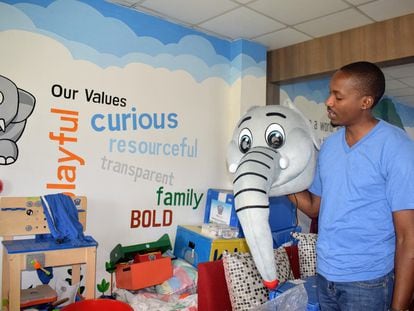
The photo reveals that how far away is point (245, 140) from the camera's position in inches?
51.5

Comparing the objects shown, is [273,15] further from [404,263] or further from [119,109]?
[404,263]

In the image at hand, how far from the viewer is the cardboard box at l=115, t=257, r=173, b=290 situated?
2.25 metres

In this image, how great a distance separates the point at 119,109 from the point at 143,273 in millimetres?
1067

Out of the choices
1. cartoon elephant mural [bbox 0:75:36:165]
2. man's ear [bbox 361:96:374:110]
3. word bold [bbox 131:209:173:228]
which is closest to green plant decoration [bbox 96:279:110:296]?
word bold [bbox 131:209:173:228]

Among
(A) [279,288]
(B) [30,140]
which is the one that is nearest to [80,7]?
(B) [30,140]

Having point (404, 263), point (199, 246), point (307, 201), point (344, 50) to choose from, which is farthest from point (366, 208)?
point (344, 50)

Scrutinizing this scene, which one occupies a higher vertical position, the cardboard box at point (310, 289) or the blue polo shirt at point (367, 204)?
the blue polo shirt at point (367, 204)

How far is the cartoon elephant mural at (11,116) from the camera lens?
6.66 feet

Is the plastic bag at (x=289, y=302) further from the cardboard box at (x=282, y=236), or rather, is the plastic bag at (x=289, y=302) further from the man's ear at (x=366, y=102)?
the cardboard box at (x=282, y=236)

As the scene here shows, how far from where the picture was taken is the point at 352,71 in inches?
42.3

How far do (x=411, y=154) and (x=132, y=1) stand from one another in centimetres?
202

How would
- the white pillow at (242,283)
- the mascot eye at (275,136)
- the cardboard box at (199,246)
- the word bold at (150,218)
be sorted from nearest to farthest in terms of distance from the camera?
the mascot eye at (275,136) < the white pillow at (242,283) < the cardboard box at (199,246) < the word bold at (150,218)

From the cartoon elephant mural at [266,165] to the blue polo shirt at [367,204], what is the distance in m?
0.16

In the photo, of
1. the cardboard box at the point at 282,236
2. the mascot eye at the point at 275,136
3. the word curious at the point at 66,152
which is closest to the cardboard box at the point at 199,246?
the cardboard box at the point at 282,236
